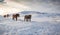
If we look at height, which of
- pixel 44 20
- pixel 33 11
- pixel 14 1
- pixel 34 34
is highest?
pixel 14 1

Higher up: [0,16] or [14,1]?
[14,1]

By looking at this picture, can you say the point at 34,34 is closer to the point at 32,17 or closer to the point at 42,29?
the point at 42,29

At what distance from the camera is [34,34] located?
1968mm

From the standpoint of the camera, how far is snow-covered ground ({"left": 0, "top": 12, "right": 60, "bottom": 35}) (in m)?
2.00

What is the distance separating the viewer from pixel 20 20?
2.14 metres

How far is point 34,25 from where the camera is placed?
2.08 m

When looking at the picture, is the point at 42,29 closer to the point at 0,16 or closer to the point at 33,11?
the point at 33,11

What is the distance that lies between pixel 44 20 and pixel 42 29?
17 centimetres

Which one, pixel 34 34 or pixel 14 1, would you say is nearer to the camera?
pixel 34 34

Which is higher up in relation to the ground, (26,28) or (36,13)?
(36,13)

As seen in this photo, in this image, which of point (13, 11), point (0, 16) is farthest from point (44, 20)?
point (0, 16)

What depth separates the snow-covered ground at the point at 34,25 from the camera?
6.56ft

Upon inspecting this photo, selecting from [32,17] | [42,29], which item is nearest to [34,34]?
[42,29]

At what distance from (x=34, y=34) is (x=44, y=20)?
0.29m
